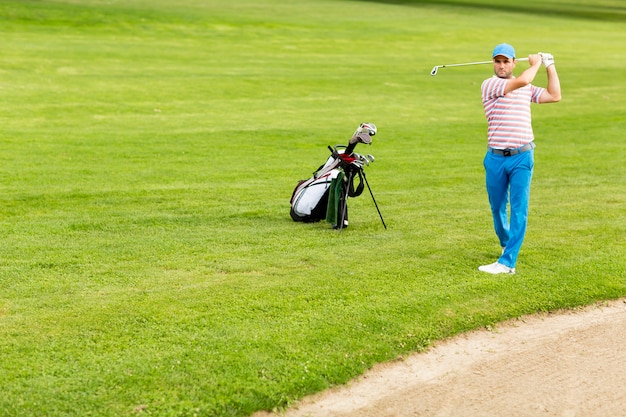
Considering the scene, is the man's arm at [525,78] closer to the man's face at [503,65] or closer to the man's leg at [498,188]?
the man's face at [503,65]

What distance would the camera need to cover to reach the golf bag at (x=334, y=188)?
11.1 meters

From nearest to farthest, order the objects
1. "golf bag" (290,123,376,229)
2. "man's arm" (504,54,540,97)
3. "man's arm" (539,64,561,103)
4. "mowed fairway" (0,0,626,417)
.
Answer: "mowed fairway" (0,0,626,417), "man's arm" (504,54,540,97), "man's arm" (539,64,561,103), "golf bag" (290,123,376,229)

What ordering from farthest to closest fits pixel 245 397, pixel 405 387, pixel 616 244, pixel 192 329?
pixel 616 244, pixel 192 329, pixel 405 387, pixel 245 397

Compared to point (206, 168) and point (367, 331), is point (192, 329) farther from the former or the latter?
point (206, 168)

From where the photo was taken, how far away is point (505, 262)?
946 centimetres

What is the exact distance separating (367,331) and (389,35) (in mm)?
35242

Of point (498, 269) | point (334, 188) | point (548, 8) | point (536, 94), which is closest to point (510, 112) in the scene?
point (536, 94)

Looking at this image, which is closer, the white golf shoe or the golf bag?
the white golf shoe

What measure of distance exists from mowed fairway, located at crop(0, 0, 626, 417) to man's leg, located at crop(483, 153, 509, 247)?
44 centimetres

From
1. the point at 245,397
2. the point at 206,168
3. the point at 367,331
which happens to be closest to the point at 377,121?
the point at 206,168

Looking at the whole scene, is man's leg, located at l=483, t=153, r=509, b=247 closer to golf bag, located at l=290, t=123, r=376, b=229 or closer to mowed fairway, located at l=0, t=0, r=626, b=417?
mowed fairway, located at l=0, t=0, r=626, b=417

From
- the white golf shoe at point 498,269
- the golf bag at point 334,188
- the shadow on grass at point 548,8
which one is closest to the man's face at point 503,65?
the white golf shoe at point 498,269

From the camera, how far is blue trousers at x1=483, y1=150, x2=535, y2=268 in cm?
909

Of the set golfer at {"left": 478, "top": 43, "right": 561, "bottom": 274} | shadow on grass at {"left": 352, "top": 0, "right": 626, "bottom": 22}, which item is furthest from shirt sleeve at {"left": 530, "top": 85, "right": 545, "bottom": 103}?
shadow on grass at {"left": 352, "top": 0, "right": 626, "bottom": 22}
